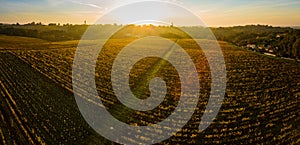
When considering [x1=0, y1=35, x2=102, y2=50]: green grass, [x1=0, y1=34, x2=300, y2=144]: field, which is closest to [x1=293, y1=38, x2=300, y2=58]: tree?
[x1=0, y1=34, x2=300, y2=144]: field

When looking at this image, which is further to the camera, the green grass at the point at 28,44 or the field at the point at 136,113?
the green grass at the point at 28,44

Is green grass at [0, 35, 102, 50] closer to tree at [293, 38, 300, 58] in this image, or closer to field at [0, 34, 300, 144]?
field at [0, 34, 300, 144]

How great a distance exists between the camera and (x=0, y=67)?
28.0 m

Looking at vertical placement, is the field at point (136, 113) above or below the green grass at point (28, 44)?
below

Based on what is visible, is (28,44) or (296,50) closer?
(296,50)

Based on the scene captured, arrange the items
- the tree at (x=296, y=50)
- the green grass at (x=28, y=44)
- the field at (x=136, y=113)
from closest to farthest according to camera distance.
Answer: the field at (x=136, y=113) → the tree at (x=296, y=50) → the green grass at (x=28, y=44)

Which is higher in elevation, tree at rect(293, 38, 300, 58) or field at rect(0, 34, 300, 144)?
tree at rect(293, 38, 300, 58)

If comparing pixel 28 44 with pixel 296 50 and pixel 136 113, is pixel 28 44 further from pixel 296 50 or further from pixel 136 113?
pixel 296 50

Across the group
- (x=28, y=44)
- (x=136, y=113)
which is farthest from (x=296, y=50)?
(x=28, y=44)

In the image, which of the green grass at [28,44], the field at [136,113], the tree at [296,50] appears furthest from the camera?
the green grass at [28,44]

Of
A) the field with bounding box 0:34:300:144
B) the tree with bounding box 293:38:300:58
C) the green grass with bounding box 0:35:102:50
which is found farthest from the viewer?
the green grass with bounding box 0:35:102:50

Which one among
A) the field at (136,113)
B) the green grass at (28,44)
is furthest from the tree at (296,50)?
the green grass at (28,44)

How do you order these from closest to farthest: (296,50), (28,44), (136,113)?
(136,113), (296,50), (28,44)

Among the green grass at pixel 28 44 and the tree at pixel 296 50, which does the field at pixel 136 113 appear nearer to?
the green grass at pixel 28 44
